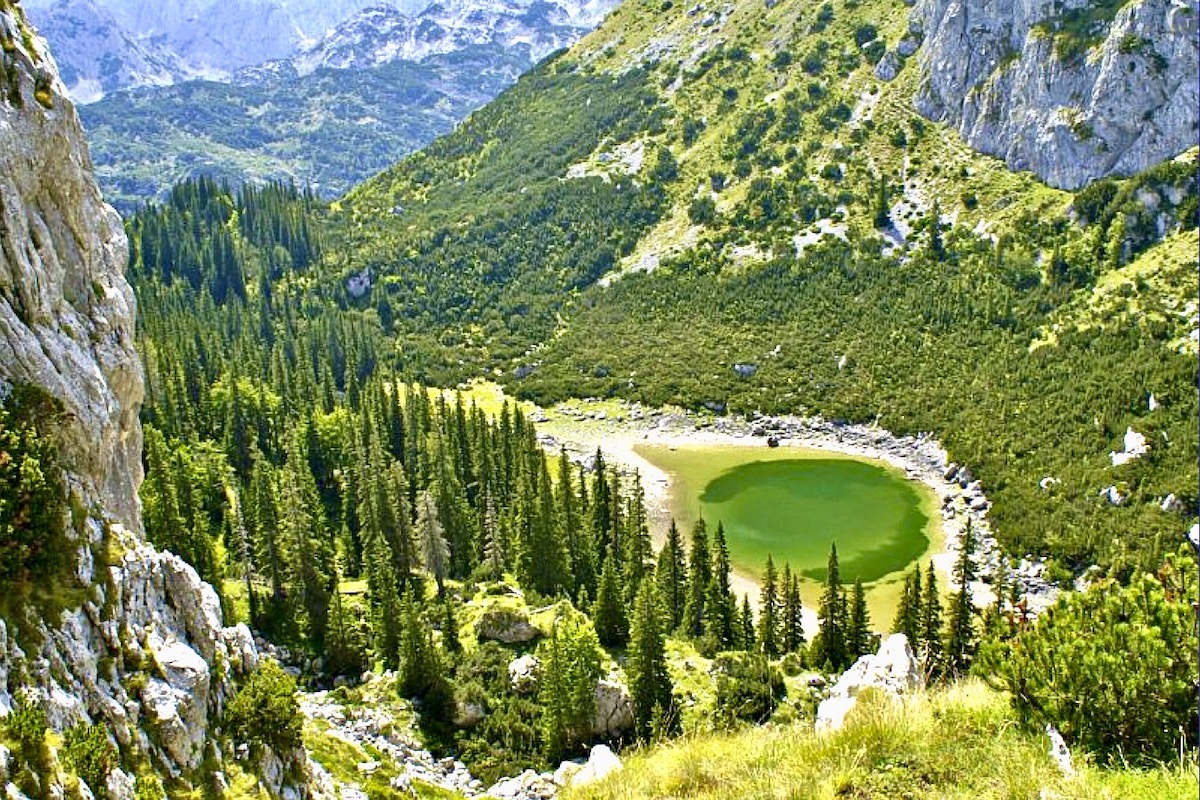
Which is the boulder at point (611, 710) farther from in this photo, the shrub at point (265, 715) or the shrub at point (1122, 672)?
the shrub at point (1122, 672)

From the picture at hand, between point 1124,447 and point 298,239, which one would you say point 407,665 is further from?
point 298,239

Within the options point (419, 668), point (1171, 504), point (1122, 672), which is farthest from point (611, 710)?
point (1171, 504)

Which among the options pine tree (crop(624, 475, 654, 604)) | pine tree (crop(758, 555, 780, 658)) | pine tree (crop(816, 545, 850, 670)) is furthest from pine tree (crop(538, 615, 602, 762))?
pine tree (crop(816, 545, 850, 670))

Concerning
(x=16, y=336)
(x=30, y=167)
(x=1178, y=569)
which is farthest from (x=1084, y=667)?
(x=30, y=167)

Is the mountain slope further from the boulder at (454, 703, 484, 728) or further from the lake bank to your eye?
the boulder at (454, 703, 484, 728)

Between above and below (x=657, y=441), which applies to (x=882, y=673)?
below

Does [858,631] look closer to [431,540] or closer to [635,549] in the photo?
[635,549]
